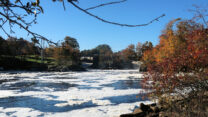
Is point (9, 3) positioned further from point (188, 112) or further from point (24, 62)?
point (24, 62)

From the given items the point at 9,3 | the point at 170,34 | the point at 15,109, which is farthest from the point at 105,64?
the point at 9,3

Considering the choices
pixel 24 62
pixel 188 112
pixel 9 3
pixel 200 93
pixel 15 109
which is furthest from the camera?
pixel 24 62

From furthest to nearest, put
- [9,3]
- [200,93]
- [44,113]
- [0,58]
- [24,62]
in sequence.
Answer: [24,62]
[0,58]
[44,113]
[200,93]
[9,3]

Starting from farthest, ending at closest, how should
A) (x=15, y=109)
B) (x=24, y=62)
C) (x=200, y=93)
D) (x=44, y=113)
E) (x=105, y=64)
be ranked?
(x=105, y=64)
(x=24, y=62)
(x=15, y=109)
(x=44, y=113)
(x=200, y=93)

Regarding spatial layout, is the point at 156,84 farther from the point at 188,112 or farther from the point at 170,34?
the point at 170,34

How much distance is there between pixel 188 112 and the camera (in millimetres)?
4219

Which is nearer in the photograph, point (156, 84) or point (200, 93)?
point (200, 93)

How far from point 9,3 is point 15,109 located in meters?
6.54

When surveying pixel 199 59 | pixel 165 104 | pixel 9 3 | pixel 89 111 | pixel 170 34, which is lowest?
pixel 89 111

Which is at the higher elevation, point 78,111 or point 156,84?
point 156,84

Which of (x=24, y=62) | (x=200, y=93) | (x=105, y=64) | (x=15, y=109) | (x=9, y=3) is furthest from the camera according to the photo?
(x=105, y=64)

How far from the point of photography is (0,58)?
34.5 metres

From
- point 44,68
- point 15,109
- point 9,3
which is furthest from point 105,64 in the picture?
point 9,3

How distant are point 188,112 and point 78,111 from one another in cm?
409
